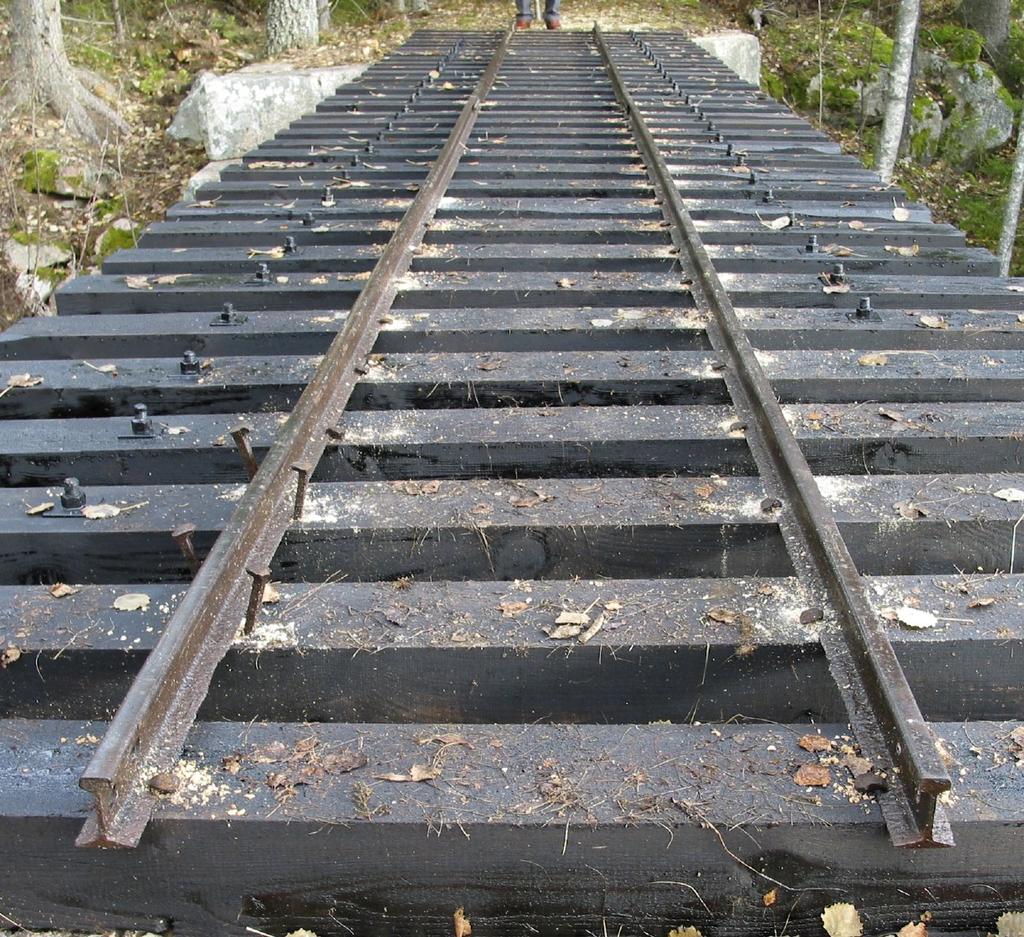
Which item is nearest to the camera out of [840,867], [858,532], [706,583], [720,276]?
[840,867]

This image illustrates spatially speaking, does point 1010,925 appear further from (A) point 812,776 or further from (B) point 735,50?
(B) point 735,50

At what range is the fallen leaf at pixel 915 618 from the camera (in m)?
2.36

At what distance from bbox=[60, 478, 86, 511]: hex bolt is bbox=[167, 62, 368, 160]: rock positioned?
1009 cm

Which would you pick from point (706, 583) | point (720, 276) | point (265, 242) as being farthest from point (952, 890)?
point (265, 242)

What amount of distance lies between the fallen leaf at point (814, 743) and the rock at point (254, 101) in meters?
11.4

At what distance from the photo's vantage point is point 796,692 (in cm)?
230

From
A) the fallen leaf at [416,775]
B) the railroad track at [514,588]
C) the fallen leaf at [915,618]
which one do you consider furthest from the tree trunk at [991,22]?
the fallen leaf at [416,775]

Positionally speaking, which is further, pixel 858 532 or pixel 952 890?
pixel 858 532

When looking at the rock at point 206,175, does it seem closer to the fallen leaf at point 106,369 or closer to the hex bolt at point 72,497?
the fallen leaf at point 106,369

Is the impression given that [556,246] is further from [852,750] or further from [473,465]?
[852,750]

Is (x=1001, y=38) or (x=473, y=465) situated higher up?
(x=1001, y=38)

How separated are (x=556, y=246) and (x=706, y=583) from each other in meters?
3.11

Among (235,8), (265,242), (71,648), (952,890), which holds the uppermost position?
(235,8)

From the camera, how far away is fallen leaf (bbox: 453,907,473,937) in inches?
75.6
